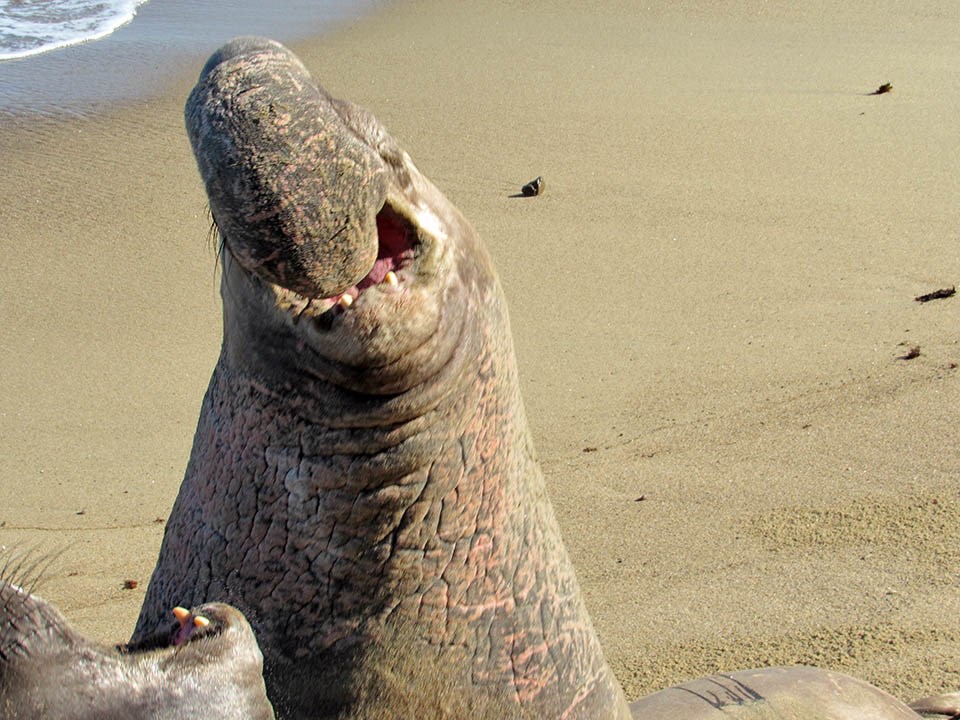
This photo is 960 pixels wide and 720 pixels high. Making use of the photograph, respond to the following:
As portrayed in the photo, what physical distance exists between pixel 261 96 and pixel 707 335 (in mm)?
4457

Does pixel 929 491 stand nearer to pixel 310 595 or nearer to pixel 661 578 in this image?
pixel 661 578

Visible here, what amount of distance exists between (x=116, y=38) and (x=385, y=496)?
32.7 ft

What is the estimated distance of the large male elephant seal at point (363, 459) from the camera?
170cm

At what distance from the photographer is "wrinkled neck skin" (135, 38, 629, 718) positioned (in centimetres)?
193

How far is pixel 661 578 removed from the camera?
423cm

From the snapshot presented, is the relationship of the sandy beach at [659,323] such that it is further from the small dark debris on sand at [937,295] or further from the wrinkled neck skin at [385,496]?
the wrinkled neck skin at [385,496]

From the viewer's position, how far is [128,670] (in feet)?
5.04

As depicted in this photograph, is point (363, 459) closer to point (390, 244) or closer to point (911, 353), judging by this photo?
point (390, 244)

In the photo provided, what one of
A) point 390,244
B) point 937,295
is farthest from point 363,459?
point 937,295

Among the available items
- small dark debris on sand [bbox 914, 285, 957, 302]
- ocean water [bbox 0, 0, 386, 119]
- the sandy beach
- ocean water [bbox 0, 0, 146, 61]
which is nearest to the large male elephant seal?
the sandy beach

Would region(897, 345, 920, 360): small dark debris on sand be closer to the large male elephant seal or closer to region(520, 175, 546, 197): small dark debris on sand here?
region(520, 175, 546, 197): small dark debris on sand

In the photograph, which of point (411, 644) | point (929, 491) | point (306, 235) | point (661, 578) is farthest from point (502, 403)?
point (929, 491)

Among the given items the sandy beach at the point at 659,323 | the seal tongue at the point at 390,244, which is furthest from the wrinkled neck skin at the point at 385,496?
the sandy beach at the point at 659,323

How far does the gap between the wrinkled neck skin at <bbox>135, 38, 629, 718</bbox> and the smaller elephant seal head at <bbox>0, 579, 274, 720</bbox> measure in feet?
1.22
